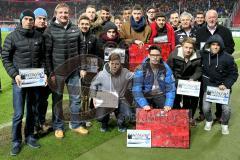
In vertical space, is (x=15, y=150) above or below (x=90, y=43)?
below

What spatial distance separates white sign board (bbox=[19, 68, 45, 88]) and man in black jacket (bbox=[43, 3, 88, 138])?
0.91ft

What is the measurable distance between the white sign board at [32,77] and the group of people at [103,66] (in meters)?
0.07

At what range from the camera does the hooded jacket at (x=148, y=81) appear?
534cm

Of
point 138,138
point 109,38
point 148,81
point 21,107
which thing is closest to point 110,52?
point 109,38

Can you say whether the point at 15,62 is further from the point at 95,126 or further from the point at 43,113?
the point at 95,126

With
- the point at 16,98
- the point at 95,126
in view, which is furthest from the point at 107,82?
the point at 16,98

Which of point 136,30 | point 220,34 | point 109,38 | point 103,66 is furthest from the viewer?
point 220,34

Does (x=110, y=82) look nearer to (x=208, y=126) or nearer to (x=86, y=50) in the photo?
(x=86, y=50)

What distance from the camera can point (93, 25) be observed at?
615cm

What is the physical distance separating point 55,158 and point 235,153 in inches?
91.0

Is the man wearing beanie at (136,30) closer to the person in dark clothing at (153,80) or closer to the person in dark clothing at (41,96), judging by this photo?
the person in dark clothing at (153,80)

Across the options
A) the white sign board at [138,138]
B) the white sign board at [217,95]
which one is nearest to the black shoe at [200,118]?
the white sign board at [217,95]

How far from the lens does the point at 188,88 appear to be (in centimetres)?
561

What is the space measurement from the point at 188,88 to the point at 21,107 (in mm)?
2440
